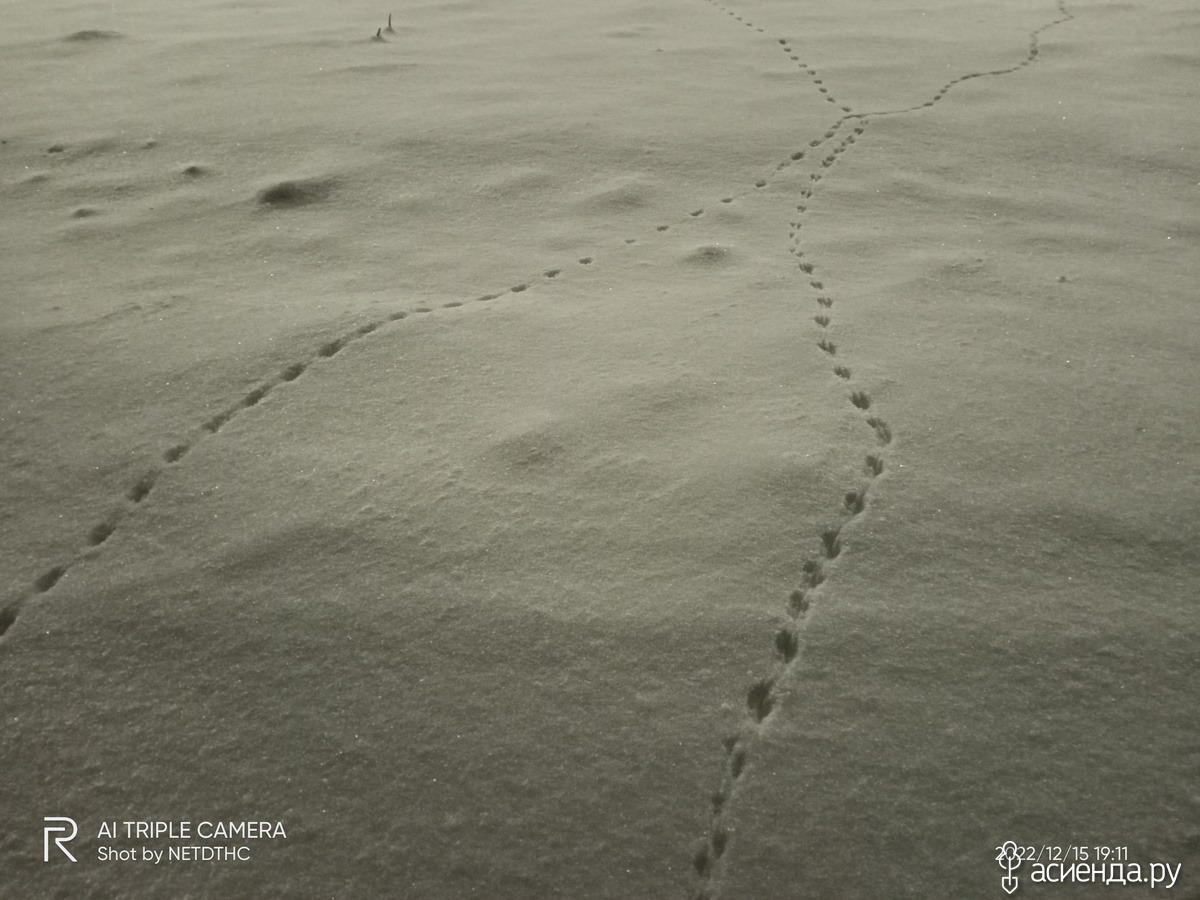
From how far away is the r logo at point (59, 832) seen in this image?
1118 mm

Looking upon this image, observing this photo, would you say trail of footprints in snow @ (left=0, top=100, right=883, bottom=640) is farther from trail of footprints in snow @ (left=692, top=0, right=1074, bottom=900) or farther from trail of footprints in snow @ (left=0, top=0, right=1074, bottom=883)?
trail of footprints in snow @ (left=692, top=0, right=1074, bottom=900)

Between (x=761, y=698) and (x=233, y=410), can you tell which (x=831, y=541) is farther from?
(x=233, y=410)

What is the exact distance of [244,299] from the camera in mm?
1921

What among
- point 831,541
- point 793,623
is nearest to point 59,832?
point 793,623

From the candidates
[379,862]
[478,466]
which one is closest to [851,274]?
[478,466]

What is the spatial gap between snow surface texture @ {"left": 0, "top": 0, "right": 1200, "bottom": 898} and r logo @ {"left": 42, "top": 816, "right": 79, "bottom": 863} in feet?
0.04

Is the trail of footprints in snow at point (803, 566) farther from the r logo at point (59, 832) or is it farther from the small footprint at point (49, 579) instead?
the r logo at point (59, 832)

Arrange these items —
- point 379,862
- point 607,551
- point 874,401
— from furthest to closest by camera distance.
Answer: point 874,401, point 607,551, point 379,862

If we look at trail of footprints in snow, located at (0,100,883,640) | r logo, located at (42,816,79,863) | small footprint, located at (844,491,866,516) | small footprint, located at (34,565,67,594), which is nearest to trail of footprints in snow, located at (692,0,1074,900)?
small footprint, located at (844,491,866,516)

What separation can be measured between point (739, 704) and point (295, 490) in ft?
2.18

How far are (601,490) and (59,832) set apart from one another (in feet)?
2.41

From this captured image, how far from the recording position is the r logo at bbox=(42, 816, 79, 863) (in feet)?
3.67

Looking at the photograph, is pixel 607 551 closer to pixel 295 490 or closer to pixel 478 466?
pixel 478 466

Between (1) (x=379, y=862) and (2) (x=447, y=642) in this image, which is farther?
(2) (x=447, y=642)
